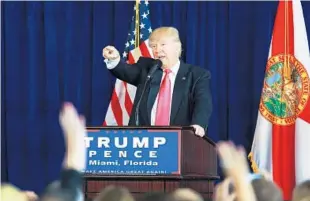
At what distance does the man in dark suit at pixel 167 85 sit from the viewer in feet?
15.2

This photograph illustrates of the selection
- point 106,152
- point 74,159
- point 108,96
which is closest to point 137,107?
point 106,152

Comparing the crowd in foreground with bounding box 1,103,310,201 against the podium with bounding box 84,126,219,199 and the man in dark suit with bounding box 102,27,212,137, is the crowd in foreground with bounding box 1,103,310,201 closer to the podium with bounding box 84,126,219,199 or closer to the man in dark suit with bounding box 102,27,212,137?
the podium with bounding box 84,126,219,199

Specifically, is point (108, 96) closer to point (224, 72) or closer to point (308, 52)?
point (224, 72)

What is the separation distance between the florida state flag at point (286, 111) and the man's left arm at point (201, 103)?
188 centimetres

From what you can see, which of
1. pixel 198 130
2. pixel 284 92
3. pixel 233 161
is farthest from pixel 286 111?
pixel 233 161

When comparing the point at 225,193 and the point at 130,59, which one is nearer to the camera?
the point at 225,193

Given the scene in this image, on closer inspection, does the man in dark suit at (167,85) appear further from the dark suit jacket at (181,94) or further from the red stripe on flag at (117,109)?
the red stripe on flag at (117,109)

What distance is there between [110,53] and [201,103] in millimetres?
644

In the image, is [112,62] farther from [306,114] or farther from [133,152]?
[306,114]

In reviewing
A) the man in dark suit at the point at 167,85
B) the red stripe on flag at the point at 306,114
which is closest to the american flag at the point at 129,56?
→ the red stripe on flag at the point at 306,114

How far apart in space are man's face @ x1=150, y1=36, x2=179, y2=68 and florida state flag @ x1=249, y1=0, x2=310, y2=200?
1.87 meters

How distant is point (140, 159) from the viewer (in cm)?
411

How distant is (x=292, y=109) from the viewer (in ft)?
21.1

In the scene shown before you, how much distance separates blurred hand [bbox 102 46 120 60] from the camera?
450 cm
